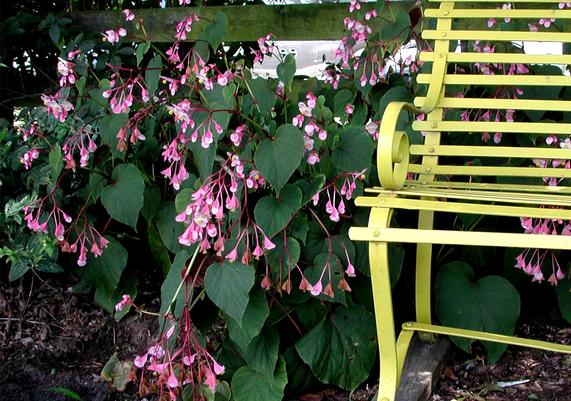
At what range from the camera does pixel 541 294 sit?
2840 millimetres

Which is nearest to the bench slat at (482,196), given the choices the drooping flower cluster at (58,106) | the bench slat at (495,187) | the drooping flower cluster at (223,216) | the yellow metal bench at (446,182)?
the yellow metal bench at (446,182)

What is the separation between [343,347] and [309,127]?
0.68 metres

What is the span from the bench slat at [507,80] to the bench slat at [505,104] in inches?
2.3

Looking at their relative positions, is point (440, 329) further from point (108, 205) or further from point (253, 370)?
point (108, 205)

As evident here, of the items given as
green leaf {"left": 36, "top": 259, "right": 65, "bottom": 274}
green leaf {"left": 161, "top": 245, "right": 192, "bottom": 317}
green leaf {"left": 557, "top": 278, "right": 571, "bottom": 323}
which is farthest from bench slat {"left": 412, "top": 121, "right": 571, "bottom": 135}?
green leaf {"left": 36, "top": 259, "right": 65, "bottom": 274}

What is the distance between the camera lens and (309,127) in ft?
7.76

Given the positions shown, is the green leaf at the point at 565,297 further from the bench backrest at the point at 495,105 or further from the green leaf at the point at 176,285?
the green leaf at the point at 176,285

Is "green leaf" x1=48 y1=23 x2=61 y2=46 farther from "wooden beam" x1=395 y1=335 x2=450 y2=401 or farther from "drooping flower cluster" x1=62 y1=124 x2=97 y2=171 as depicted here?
"wooden beam" x1=395 y1=335 x2=450 y2=401

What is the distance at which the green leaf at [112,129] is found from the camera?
2.61 m

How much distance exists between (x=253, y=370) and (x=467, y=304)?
0.69m

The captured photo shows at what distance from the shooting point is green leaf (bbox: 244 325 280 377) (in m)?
2.46

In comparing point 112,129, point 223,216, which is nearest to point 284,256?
point 223,216

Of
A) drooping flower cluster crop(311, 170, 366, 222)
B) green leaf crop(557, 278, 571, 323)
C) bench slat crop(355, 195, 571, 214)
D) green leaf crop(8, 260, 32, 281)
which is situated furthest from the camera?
green leaf crop(8, 260, 32, 281)

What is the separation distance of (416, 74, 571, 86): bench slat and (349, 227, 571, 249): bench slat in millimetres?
797
